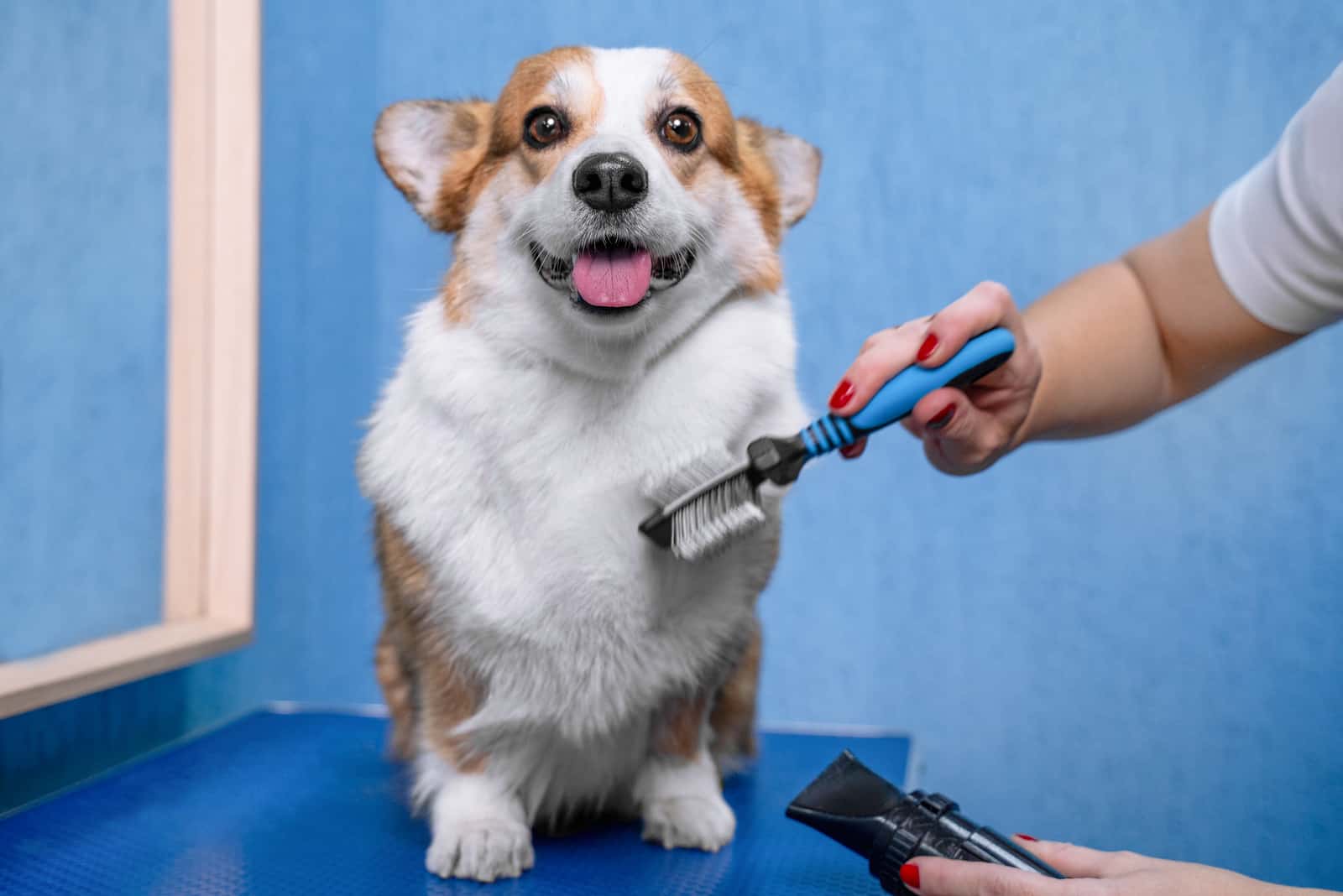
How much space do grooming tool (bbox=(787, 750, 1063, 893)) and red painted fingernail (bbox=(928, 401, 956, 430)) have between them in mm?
288

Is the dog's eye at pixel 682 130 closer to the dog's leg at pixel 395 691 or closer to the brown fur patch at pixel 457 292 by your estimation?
the brown fur patch at pixel 457 292

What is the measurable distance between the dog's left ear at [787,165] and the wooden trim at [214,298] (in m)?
0.76

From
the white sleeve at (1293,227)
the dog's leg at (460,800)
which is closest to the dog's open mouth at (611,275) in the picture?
the dog's leg at (460,800)

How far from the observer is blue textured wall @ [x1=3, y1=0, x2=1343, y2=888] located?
5.75 ft

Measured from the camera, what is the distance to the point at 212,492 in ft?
5.38

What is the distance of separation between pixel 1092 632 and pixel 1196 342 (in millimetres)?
759

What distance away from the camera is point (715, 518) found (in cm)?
95

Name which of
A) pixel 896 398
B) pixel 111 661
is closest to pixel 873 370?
pixel 896 398

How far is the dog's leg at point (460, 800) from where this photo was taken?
102 centimetres

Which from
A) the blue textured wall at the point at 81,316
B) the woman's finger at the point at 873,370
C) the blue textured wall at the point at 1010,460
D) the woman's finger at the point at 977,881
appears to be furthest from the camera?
the blue textured wall at the point at 1010,460

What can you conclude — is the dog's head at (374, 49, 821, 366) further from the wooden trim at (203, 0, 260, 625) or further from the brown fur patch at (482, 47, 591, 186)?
the wooden trim at (203, 0, 260, 625)

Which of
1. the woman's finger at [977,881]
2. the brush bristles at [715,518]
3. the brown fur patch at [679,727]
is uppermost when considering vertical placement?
the brush bristles at [715,518]

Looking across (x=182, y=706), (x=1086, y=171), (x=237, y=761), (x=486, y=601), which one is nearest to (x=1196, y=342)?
(x=1086, y=171)

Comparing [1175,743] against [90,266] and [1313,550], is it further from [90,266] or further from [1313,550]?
[90,266]
